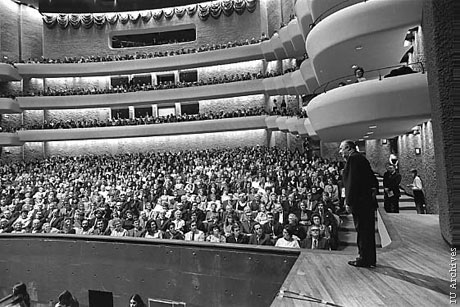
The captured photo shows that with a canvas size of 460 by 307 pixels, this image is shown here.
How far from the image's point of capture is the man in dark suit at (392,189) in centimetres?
902

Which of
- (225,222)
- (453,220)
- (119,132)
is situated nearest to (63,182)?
(119,132)

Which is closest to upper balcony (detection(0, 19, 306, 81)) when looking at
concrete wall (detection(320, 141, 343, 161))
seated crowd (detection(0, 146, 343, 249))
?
concrete wall (detection(320, 141, 343, 161))

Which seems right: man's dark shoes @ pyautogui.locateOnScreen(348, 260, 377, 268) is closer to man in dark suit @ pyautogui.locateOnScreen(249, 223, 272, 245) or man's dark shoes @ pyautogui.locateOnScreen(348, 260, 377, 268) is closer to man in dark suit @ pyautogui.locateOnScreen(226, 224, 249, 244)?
man in dark suit @ pyautogui.locateOnScreen(249, 223, 272, 245)

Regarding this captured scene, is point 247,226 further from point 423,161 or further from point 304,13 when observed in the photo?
point 304,13

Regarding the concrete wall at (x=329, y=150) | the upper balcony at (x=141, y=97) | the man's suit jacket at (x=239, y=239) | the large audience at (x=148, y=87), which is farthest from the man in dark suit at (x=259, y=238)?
the large audience at (x=148, y=87)

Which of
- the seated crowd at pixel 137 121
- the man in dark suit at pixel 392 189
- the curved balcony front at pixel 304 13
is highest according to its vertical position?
the curved balcony front at pixel 304 13

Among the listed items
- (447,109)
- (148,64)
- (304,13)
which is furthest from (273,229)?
(148,64)

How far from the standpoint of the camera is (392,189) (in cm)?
920

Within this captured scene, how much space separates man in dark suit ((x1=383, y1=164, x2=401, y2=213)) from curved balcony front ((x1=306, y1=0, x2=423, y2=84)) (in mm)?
2957

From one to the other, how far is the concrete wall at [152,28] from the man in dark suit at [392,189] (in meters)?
20.6

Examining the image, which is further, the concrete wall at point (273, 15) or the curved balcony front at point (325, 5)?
the concrete wall at point (273, 15)

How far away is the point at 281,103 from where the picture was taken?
2545 centimetres

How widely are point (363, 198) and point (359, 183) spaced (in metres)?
0.16

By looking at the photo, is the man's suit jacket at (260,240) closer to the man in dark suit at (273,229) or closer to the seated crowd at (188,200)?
the seated crowd at (188,200)
